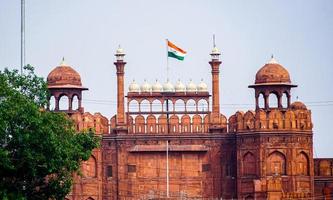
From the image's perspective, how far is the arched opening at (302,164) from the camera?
84875 mm

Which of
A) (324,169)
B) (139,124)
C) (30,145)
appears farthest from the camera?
(324,169)

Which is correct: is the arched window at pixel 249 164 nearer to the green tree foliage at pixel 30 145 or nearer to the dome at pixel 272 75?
the dome at pixel 272 75

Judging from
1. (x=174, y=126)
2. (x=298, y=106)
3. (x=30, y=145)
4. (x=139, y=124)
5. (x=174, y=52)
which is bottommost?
(x=30, y=145)

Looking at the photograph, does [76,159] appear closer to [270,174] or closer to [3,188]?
[3,188]

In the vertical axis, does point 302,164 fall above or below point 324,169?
above

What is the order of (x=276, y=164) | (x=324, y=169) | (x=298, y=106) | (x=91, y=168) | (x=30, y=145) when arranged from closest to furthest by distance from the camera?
(x=30, y=145), (x=276, y=164), (x=91, y=168), (x=324, y=169), (x=298, y=106)

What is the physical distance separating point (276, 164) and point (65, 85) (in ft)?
38.2

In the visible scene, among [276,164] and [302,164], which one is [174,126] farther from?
[302,164]

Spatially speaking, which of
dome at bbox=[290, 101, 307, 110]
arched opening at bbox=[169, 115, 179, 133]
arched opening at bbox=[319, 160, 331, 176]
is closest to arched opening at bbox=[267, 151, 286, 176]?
dome at bbox=[290, 101, 307, 110]

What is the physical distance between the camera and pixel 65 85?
279 feet

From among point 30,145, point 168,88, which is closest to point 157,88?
point 168,88

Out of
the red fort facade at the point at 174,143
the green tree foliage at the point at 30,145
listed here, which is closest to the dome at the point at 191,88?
the red fort facade at the point at 174,143

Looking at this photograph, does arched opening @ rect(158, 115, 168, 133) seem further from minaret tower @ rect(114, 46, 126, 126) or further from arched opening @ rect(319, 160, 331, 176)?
arched opening @ rect(319, 160, 331, 176)

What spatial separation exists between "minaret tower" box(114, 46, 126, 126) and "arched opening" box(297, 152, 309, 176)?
9.46m
